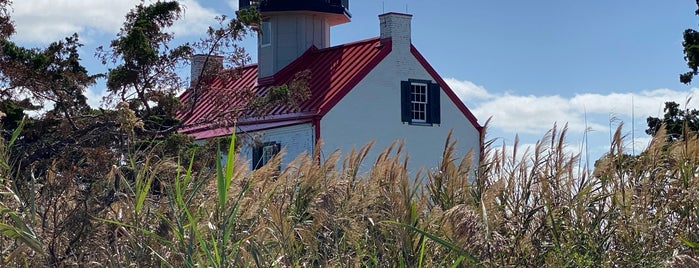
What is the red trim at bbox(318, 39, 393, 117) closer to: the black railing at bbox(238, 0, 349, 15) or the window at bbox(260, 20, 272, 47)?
the black railing at bbox(238, 0, 349, 15)

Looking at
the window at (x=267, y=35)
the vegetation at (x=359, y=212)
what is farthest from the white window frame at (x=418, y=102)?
the vegetation at (x=359, y=212)

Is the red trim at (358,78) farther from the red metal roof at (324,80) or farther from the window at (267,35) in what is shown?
the window at (267,35)

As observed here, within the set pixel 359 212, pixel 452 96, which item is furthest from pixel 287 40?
pixel 359 212

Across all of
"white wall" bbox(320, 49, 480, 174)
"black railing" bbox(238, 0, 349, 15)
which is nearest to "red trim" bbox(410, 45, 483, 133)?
"white wall" bbox(320, 49, 480, 174)

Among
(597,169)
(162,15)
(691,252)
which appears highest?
(162,15)

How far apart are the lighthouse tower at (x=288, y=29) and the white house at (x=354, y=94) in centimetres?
3

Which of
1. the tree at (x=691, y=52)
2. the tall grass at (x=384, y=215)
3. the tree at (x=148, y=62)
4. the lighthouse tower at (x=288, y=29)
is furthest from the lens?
the lighthouse tower at (x=288, y=29)

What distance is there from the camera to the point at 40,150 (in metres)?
8.46

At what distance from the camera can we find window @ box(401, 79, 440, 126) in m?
31.4

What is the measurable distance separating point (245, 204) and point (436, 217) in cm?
97

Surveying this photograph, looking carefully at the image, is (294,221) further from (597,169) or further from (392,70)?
(392,70)

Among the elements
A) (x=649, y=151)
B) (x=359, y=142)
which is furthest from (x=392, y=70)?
(x=649, y=151)

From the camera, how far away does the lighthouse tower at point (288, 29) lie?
34.4 m

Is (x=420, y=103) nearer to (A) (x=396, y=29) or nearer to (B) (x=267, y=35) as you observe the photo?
(A) (x=396, y=29)
